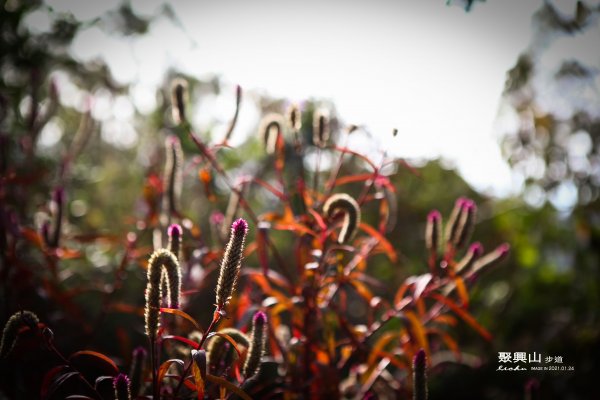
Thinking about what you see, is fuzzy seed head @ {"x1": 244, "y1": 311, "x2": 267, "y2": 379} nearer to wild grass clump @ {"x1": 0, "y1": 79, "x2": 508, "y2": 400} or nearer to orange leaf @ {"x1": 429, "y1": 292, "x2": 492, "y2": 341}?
wild grass clump @ {"x1": 0, "y1": 79, "x2": 508, "y2": 400}

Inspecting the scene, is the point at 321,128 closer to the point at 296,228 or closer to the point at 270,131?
the point at 270,131

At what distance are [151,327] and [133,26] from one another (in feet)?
5.86

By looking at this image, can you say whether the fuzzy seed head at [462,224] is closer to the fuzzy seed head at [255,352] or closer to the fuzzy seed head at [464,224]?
the fuzzy seed head at [464,224]

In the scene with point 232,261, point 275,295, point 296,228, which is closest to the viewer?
point 232,261

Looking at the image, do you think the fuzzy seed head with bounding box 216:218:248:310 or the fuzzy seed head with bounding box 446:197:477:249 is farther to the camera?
the fuzzy seed head with bounding box 446:197:477:249

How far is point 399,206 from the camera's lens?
318 cm

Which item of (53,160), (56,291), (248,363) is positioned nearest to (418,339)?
(248,363)

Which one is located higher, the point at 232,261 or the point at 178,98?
the point at 178,98

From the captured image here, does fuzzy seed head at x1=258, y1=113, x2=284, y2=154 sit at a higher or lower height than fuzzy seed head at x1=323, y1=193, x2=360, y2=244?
higher

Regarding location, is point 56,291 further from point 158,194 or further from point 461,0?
point 461,0

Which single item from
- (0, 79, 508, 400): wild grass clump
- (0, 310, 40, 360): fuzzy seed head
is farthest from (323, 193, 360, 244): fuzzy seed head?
(0, 310, 40, 360): fuzzy seed head

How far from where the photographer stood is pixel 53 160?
7.81ft

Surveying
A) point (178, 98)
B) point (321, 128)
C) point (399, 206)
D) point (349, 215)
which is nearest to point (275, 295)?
point (349, 215)

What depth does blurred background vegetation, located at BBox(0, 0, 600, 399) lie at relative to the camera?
5.69 feet
